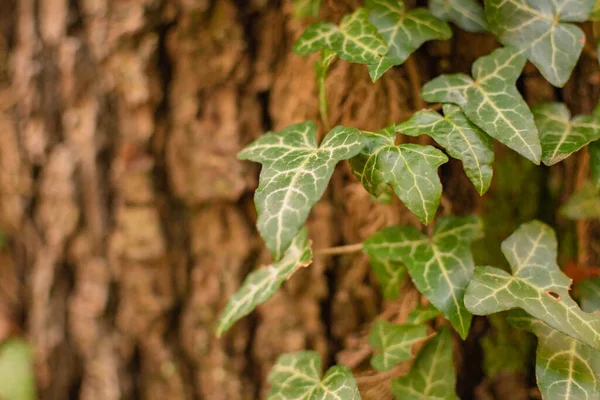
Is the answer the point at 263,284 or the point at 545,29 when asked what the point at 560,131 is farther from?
the point at 263,284

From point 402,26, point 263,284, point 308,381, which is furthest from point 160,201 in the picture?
point 402,26

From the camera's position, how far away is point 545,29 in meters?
0.73

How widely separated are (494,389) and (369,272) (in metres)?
0.33

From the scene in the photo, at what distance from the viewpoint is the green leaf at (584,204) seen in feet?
2.90

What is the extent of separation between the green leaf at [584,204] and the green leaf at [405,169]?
451mm

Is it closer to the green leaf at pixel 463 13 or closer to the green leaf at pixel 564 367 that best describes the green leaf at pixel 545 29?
the green leaf at pixel 463 13

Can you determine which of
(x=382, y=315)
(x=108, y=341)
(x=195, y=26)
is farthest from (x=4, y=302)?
(x=382, y=315)

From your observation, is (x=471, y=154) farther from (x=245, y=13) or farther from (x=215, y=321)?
(x=215, y=321)

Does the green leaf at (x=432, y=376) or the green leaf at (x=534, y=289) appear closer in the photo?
the green leaf at (x=534, y=289)

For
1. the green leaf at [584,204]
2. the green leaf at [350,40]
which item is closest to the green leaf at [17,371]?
the green leaf at [350,40]

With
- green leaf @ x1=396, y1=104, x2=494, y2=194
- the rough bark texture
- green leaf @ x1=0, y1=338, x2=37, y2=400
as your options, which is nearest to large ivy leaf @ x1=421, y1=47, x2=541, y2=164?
green leaf @ x1=396, y1=104, x2=494, y2=194

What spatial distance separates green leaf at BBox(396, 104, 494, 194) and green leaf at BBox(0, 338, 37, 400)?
49.6 inches

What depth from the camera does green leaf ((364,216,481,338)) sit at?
0.68 metres

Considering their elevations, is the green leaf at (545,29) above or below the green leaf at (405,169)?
above
